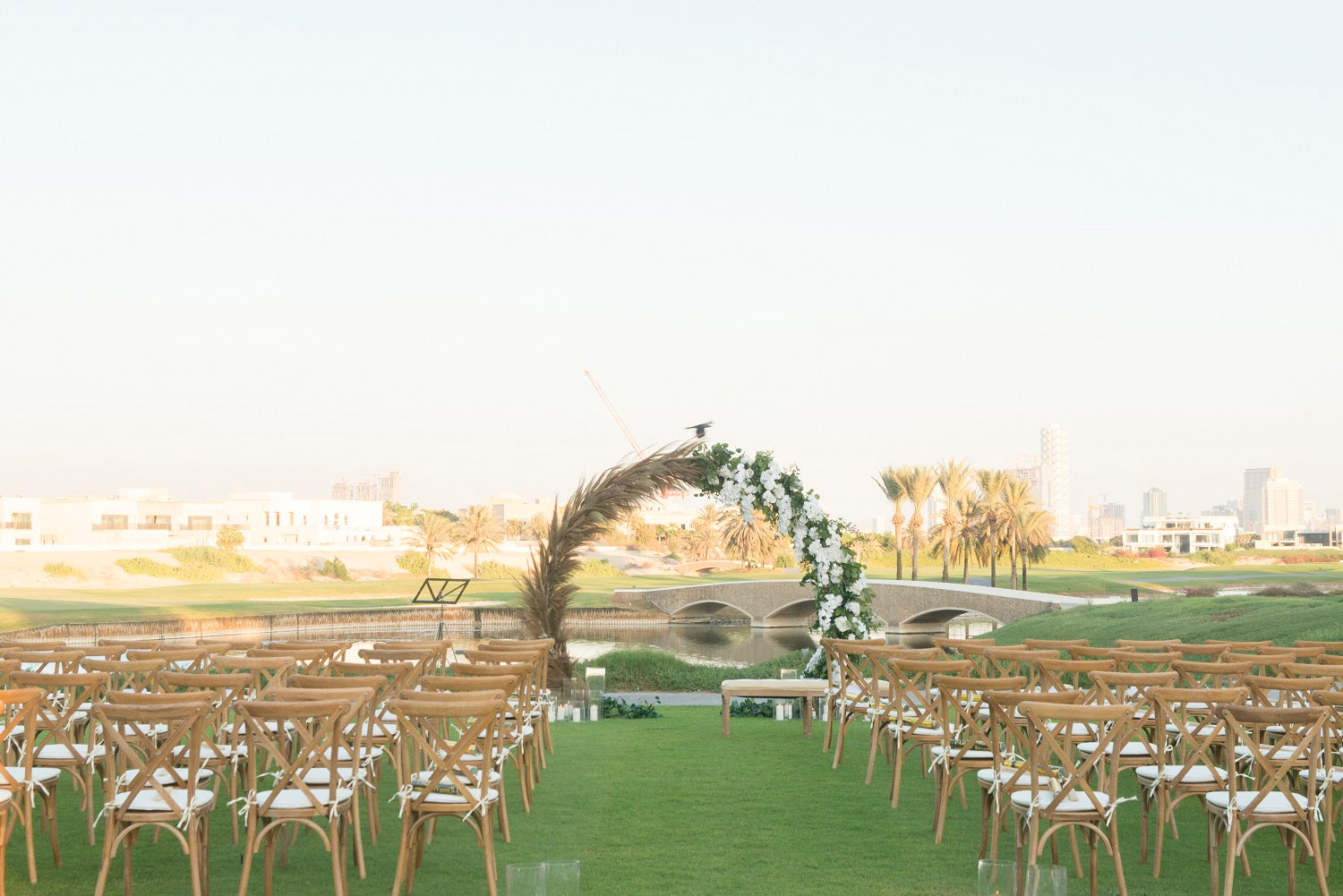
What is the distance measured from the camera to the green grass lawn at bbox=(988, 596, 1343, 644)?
815 inches

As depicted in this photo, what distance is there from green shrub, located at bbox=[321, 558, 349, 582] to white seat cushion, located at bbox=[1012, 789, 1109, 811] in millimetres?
79592

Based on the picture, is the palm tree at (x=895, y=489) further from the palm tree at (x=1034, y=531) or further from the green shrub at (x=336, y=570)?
the green shrub at (x=336, y=570)

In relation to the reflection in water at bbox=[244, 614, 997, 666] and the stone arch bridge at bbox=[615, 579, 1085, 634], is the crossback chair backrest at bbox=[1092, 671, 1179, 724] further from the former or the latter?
the stone arch bridge at bbox=[615, 579, 1085, 634]

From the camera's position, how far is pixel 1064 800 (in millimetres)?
6184

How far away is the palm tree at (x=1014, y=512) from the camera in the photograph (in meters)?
57.6

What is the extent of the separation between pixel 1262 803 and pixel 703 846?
3.21m

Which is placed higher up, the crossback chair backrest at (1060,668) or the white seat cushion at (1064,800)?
the crossback chair backrest at (1060,668)

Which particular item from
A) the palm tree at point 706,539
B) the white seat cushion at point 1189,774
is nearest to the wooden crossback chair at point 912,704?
the white seat cushion at point 1189,774

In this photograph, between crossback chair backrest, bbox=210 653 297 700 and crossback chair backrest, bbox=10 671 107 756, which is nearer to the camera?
crossback chair backrest, bbox=10 671 107 756

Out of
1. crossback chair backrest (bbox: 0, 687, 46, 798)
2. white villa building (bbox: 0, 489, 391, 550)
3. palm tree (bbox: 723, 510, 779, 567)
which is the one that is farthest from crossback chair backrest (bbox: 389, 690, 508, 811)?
white villa building (bbox: 0, 489, 391, 550)

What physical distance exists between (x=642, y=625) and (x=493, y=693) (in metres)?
47.9

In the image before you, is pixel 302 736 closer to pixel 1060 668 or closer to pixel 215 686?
pixel 215 686

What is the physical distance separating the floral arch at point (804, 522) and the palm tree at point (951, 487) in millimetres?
46363

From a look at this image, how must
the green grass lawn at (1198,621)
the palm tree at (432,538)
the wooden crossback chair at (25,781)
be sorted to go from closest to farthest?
the wooden crossback chair at (25,781) < the green grass lawn at (1198,621) < the palm tree at (432,538)
